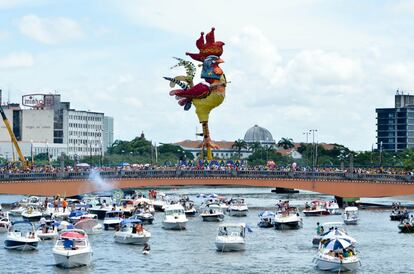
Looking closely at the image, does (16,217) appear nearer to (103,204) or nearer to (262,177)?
(103,204)

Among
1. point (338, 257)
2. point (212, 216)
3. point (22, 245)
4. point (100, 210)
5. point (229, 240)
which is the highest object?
point (100, 210)

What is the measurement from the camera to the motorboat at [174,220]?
138375 mm

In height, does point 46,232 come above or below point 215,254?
above

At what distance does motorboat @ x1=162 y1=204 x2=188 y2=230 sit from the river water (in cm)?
97

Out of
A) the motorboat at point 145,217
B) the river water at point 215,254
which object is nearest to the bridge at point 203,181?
the motorboat at point 145,217

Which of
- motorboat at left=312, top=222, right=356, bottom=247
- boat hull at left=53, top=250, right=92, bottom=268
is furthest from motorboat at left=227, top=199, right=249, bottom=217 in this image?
boat hull at left=53, top=250, right=92, bottom=268

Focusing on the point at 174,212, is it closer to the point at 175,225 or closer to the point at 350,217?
the point at 175,225

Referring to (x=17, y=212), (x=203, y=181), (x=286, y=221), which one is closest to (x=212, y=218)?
(x=286, y=221)

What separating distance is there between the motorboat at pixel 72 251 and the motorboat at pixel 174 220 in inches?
1384

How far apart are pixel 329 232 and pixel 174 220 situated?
33.6 meters

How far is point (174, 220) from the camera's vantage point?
138500 millimetres

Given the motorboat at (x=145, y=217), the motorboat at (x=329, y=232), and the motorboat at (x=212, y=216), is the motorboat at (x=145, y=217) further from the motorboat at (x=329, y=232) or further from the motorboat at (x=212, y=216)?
the motorboat at (x=329, y=232)

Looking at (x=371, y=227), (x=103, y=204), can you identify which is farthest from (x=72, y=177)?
(x=371, y=227)

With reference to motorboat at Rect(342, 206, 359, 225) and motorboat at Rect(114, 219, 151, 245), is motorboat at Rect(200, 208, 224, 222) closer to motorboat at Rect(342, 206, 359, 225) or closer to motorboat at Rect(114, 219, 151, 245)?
motorboat at Rect(342, 206, 359, 225)
